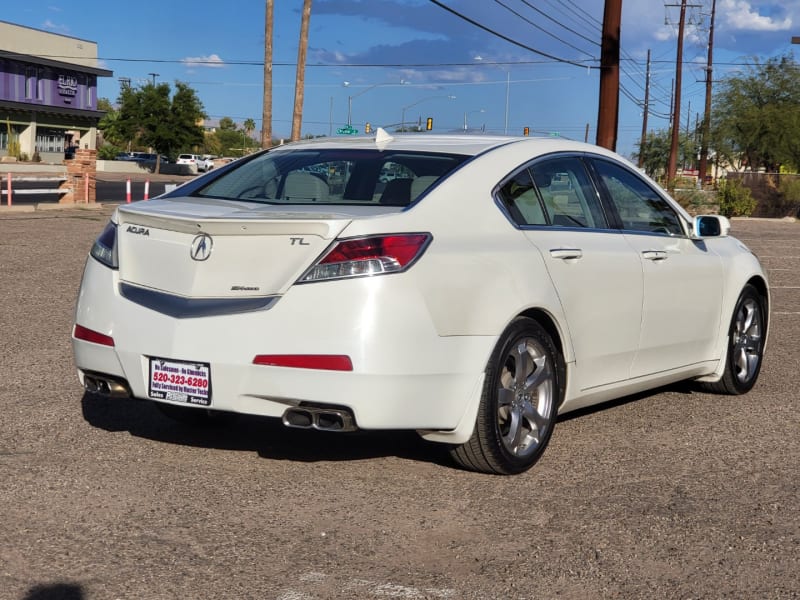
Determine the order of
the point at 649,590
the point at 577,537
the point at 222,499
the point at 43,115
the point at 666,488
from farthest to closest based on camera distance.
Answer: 1. the point at 43,115
2. the point at 666,488
3. the point at 222,499
4. the point at 577,537
5. the point at 649,590

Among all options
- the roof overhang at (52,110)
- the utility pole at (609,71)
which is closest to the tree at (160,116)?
the roof overhang at (52,110)

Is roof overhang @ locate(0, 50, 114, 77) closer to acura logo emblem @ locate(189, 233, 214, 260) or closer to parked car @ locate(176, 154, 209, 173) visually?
parked car @ locate(176, 154, 209, 173)

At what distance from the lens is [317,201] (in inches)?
221

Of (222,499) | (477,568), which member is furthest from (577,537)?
(222,499)

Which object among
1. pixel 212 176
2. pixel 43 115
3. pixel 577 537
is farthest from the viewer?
pixel 43 115

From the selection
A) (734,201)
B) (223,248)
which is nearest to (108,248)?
(223,248)

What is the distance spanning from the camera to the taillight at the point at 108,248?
5465mm

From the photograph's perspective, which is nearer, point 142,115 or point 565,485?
point 565,485

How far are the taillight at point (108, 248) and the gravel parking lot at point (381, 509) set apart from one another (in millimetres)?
969

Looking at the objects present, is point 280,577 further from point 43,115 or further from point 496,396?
point 43,115

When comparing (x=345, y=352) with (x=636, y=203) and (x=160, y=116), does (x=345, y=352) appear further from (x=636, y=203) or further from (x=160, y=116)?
(x=160, y=116)

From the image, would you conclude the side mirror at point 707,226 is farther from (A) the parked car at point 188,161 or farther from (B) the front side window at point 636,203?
(A) the parked car at point 188,161

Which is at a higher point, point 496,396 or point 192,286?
point 192,286

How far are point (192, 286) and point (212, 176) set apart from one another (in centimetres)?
124
